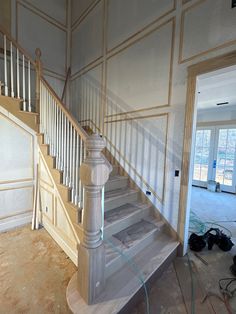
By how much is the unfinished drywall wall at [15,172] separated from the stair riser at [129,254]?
75.8 inches

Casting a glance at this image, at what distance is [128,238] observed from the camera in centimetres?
Result: 194

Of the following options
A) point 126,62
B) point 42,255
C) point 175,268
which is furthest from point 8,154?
point 175,268

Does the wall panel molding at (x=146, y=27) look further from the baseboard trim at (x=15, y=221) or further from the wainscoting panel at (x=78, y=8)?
the baseboard trim at (x=15, y=221)

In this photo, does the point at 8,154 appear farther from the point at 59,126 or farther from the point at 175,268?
the point at 175,268

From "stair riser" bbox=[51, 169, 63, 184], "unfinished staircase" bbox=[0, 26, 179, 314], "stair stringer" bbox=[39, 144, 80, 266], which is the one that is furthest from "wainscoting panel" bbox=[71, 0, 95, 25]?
"stair riser" bbox=[51, 169, 63, 184]

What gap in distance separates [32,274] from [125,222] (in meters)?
1.17

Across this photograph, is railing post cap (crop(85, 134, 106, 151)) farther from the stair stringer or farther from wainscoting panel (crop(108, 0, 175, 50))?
wainscoting panel (crop(108, 0, 175, 50))

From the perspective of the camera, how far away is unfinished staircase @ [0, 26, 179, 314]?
1265 mm

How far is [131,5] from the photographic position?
2.69 m

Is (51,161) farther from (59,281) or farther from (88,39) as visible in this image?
(88,39)

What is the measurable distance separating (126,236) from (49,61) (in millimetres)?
4152

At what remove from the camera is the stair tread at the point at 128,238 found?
171 cm

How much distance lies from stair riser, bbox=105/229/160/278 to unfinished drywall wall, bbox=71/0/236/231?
385mm

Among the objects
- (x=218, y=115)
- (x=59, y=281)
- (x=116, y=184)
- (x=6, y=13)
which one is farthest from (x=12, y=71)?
(x=218, y=115)
